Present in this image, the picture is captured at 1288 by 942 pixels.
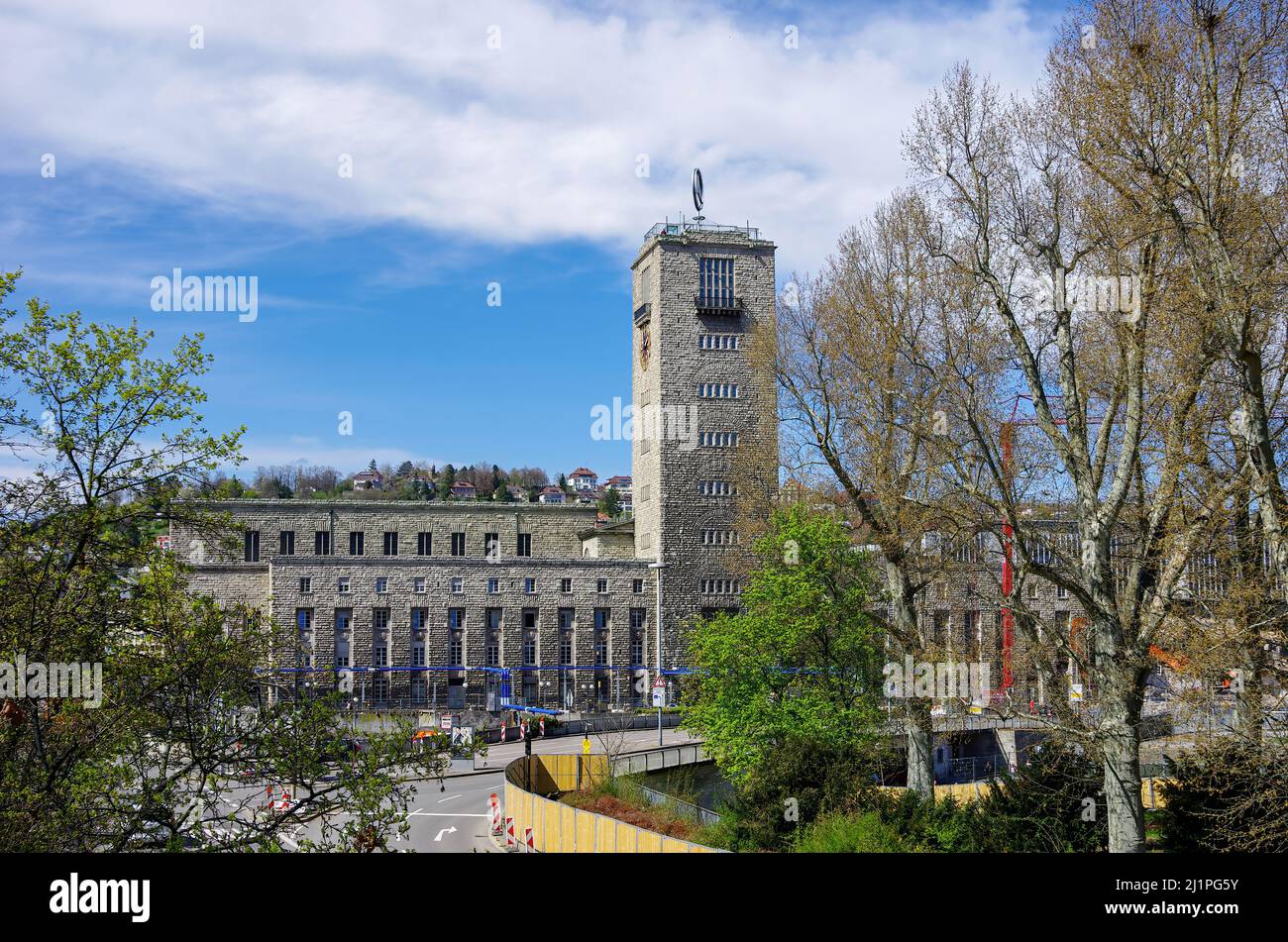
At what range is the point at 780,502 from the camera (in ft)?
155

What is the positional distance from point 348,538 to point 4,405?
81.4 m

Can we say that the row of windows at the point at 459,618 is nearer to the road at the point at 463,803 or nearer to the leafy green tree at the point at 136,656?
the road at the point at 463,803

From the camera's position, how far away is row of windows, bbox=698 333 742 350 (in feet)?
285

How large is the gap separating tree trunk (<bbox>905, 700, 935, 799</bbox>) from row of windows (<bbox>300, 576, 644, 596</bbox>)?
5691 cm

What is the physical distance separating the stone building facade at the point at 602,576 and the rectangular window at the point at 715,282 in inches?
4.3

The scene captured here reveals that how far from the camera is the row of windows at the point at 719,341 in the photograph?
86.9 metres

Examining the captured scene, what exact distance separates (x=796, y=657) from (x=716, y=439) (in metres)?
51.3

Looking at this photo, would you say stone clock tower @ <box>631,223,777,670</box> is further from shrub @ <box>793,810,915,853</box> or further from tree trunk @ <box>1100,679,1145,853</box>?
tree trunk @ <box>1100,679,1145,853</box>

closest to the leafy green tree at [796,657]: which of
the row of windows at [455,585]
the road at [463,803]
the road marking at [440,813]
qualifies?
the road at [463,803]

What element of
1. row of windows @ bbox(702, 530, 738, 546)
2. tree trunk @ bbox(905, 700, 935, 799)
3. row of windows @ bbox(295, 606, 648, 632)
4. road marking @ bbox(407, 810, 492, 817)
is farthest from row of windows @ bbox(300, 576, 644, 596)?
tree trunk @ bbox(905, 700, 935, 799)

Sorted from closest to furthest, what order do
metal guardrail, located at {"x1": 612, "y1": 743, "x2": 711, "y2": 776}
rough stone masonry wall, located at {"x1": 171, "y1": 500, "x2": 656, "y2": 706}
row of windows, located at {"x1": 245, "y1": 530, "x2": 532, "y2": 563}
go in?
metal guardrail, located at {"x1": 612, "y1": 743, "x2": 711, "y2": 776} → rough stone masonry wall, located at {"x1": 171, "y1": 500, "x2": 656, "y2": 706} → row of windows, located at {"x1": 245, "y1": 530, "x2": 532, "y2": 563}

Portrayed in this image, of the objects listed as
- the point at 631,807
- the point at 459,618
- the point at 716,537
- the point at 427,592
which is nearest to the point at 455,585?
the point at 427,592

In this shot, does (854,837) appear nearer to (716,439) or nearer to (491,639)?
(716,439)
